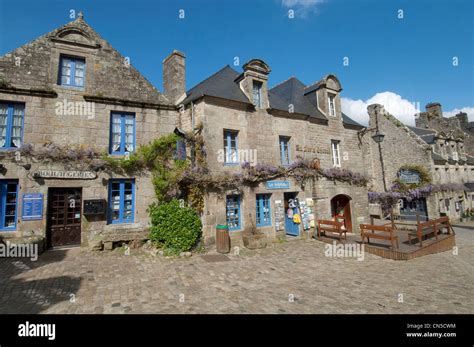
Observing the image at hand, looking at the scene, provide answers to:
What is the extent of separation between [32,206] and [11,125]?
2917mm

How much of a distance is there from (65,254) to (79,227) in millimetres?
1075

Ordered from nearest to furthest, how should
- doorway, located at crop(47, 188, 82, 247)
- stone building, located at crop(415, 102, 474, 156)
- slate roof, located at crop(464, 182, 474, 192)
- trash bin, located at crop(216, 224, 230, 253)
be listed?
doorway, located at crop(47, 188, 82, 247) → trash bin, located at crop(216, 224, 230, 253) → slate roof, located at crop(464, 182, 474, 192) → stone building, located at crop(415, 102, 474, 156)

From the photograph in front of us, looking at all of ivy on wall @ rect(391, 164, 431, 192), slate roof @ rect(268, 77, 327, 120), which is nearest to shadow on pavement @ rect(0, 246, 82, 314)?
slate roof @ rect(268, 77, 327, 120)

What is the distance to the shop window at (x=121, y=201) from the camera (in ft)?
29.6

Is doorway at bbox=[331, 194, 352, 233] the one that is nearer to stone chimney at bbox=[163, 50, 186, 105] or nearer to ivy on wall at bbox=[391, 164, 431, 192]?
ivy on wall at bbox=[391, 164, 431, 192]

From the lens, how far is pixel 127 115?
9.72 m

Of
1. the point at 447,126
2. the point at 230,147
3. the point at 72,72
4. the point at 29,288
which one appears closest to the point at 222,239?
the point at 230,147

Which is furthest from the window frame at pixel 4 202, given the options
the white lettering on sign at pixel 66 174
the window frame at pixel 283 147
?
the window frame at pixel 283 147

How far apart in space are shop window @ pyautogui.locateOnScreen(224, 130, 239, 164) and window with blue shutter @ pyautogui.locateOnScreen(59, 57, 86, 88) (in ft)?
19.7

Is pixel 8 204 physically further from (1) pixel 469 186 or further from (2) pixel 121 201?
(1) pixel 469 186

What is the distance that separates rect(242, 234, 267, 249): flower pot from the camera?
9.30 metres
